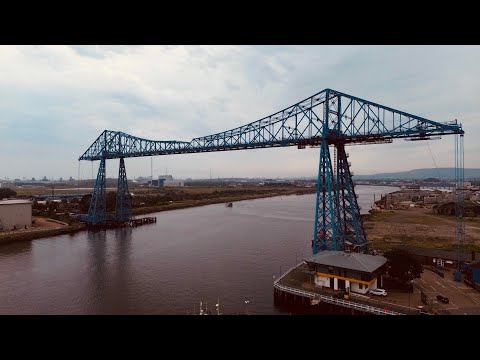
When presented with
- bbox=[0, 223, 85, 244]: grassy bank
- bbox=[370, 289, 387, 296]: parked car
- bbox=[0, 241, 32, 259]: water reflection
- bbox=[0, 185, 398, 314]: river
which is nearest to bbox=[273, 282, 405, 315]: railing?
bbox=[0, 185, 398, 314]: river

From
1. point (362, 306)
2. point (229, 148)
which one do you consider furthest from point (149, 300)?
point (229, 148)

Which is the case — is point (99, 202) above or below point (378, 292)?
above

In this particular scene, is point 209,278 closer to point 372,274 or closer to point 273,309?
point 273,309

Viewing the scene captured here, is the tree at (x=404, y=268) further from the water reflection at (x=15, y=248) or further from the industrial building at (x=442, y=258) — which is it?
the water reflection at (x=15, y=248)

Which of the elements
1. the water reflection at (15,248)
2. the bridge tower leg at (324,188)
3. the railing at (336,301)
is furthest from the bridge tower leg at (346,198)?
the water reflection at (15,248)

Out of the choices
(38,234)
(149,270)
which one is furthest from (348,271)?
(38,234)

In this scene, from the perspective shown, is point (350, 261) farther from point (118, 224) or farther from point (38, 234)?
point (118, 224)
